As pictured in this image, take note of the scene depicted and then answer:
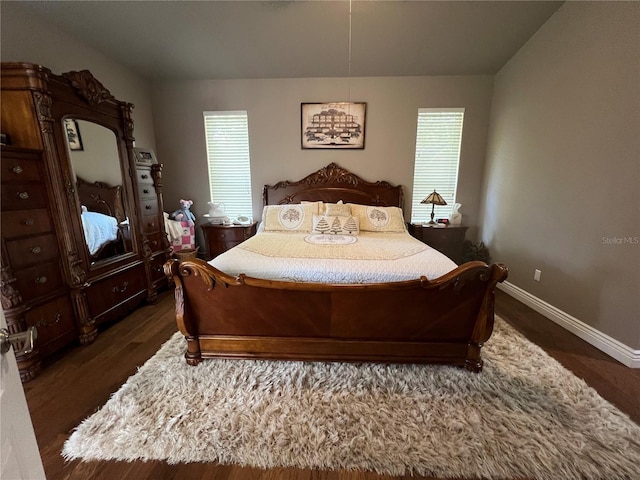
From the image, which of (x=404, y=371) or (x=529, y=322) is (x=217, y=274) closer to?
(x=404, y=371)

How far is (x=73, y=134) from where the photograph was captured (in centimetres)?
198

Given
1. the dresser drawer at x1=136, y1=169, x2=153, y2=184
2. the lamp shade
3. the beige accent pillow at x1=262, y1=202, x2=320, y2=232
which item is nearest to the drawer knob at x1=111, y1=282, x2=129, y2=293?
the dresser drawer at x1=136, y1=169, x2=153, y2=184

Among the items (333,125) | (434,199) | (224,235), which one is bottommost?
(224,235)

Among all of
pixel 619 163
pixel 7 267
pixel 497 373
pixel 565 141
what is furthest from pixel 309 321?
pixel 565 141

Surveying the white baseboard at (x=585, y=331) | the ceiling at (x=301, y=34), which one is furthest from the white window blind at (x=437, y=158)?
the white baseboard at (x=585, y=331)

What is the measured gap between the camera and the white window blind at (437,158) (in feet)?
11.3

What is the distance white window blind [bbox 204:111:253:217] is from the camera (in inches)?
140

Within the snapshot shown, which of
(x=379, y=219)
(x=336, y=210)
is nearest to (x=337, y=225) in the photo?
(x=336, y=210)

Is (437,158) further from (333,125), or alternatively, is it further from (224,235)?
(224,235)

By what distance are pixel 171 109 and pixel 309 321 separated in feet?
11.4

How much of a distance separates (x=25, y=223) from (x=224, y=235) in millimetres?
1898

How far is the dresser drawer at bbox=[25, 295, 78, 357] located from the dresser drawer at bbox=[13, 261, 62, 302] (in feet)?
0.30

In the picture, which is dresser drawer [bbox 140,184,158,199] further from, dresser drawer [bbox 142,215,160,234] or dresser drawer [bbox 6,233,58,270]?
dresser drawer [bbox 6,233,58,270]

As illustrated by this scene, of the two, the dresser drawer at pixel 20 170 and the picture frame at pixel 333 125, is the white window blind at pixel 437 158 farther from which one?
the dresser drawer at pixel 20 170
